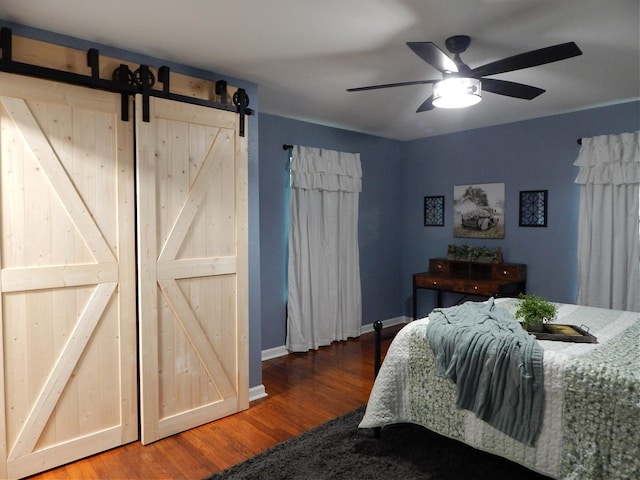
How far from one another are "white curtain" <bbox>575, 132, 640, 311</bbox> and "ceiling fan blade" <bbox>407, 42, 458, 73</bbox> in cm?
248

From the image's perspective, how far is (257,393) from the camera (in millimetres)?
3533

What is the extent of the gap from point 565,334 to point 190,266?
2.38 meters

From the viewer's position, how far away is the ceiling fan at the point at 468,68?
2146 mm

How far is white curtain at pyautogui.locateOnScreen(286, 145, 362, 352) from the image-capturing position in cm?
470

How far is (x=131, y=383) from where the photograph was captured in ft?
9.20

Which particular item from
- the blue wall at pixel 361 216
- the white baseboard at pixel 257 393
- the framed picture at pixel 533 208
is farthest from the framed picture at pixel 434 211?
the white baseboard at pixel 257 393

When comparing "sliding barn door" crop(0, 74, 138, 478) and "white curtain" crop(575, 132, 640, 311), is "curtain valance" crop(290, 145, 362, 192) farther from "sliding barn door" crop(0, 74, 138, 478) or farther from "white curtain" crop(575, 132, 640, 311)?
"white curtain" crop(575, 132, 640, 311)

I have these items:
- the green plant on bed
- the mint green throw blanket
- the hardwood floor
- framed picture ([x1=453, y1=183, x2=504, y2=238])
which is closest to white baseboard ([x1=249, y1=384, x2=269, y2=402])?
the hardwood floor

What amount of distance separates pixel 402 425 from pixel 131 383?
1.83 metres

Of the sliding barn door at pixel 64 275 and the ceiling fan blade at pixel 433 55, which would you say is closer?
the ceiling fan blade at pixel 433 55

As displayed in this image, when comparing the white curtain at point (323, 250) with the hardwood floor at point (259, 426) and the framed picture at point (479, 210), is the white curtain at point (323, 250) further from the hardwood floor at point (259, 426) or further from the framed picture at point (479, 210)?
the framed picture at point (479, 210)

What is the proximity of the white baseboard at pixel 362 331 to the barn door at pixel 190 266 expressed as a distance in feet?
3.95

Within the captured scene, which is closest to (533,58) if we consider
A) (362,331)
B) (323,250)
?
(323,250)

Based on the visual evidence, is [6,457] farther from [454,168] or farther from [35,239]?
[454,168]
